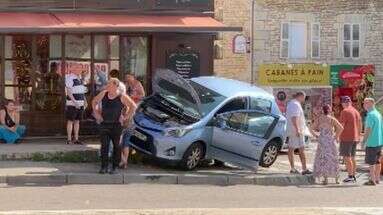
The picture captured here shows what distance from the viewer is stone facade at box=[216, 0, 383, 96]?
2373cm

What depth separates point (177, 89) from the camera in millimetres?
15086

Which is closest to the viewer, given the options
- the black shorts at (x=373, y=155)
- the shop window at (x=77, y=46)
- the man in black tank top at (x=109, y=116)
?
the man in black tank top at (x=109, y=116)

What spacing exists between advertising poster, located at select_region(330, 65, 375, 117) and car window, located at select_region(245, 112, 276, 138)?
978cm

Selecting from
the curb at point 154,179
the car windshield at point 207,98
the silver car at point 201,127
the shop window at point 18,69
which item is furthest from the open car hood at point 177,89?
the shop window at point 18,69

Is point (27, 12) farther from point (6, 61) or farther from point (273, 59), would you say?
→ point (273, 59)

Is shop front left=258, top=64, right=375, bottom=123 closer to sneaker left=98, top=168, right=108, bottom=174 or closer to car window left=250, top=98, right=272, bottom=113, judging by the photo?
car window left=250, top=98, right=272, bottom=113

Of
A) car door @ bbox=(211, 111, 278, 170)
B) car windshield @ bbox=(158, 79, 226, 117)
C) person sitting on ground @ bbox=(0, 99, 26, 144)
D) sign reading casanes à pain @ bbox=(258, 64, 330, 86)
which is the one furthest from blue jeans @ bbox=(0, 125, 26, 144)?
sign reading casanes à pain @ bbox=(258, 64, 330, 86)

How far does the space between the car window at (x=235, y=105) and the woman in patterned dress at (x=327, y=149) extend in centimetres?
184

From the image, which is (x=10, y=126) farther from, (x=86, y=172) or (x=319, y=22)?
(x=319, y=22)

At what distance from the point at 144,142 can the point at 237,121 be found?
6.29 ft

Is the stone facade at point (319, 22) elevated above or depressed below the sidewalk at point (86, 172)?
above

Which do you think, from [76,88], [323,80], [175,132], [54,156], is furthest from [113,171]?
[323,80]

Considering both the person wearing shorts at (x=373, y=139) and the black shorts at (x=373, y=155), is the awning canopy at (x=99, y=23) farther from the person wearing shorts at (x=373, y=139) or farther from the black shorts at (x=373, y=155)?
the black shorts at (x=373, y=155)

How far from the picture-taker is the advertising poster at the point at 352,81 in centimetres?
2467
